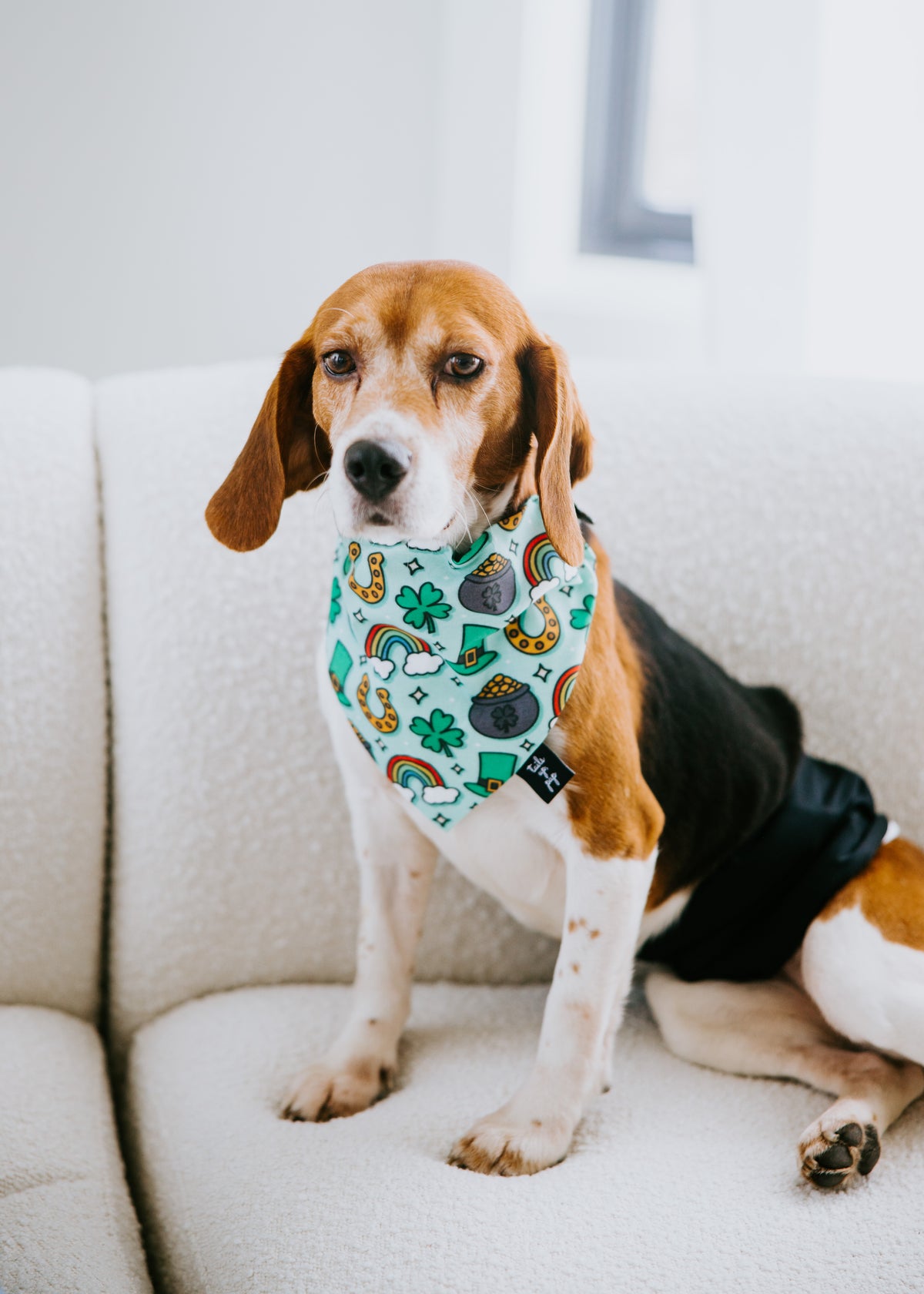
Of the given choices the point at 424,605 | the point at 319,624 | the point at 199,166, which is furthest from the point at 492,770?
the point at 199,166

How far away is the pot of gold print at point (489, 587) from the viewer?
112 cm

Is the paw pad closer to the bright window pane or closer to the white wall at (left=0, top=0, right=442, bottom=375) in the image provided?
the white wall at (left=0, top=0, right=442, bottom=375)

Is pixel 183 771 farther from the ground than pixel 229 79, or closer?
closer

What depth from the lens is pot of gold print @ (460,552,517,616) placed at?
112cm

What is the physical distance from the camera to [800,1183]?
111cm

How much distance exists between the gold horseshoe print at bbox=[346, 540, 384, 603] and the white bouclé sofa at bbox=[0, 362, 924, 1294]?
129 millimetres

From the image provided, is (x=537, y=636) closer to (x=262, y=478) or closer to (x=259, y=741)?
(x=262, y=478)

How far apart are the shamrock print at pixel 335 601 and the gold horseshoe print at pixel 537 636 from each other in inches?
8.9

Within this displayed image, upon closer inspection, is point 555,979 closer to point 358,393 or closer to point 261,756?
point 261,756

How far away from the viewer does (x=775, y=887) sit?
1.37 m

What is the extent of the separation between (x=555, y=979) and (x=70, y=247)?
5.92ft

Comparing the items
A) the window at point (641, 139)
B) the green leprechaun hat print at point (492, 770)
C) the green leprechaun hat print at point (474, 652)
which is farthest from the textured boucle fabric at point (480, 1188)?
the window at point (641, 139)

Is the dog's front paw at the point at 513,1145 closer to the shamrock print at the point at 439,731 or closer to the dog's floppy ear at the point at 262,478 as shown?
the shamrock print at the point at 439,731

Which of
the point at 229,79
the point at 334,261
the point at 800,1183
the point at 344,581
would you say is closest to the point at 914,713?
the point at 800,1183
